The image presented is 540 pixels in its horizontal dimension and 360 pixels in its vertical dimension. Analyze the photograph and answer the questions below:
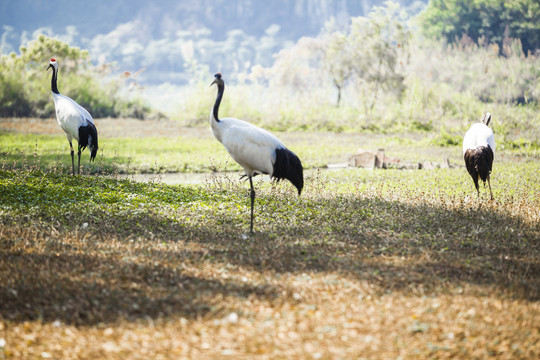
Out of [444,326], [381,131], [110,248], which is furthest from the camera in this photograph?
[381,131]

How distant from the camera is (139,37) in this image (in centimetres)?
5391

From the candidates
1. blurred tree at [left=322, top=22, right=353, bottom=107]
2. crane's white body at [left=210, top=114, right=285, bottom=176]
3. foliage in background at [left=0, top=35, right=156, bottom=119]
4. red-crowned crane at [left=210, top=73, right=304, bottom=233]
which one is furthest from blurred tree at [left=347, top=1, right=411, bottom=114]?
crane's white body at [left=210, top=114, right=285, bottom=176]

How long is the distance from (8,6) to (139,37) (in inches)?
503

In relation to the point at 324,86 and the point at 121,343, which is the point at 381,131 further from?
the point at 121,343

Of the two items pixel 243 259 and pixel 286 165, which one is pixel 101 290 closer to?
pixel 243 259

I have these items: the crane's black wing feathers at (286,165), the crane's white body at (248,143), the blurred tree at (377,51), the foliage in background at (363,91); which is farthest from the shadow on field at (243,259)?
the blurred tree at (377,51)

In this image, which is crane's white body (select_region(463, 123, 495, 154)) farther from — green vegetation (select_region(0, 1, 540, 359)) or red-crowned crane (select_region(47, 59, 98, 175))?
red-crowned crane (select_region(47, 59, 98, 175))

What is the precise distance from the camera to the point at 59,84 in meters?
21.4

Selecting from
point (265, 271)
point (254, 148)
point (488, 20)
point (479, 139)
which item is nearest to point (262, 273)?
point (265, 271)

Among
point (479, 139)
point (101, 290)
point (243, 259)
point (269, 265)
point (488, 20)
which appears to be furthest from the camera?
point (488, 20)

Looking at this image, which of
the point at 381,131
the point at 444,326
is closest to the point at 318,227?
the point at 444,326

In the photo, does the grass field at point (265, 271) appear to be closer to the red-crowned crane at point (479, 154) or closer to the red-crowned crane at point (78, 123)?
the red-crowned crane at point (479, 154)

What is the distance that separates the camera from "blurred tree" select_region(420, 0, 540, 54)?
3303 cm

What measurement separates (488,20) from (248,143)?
3308cm
